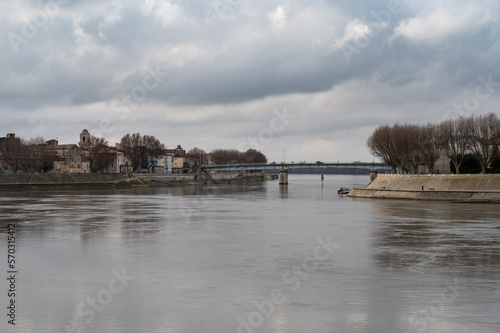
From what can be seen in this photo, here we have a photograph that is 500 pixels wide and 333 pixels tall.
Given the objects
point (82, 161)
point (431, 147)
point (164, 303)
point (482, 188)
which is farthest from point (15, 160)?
point (164, 303)

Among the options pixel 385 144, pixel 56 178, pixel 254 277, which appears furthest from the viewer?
pixel 56 178

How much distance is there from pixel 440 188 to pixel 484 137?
1369 cm

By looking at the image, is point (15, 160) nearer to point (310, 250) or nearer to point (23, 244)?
point (23, 244)

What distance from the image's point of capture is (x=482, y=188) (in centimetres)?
8675

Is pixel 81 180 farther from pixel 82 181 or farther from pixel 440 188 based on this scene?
pixel 440 188

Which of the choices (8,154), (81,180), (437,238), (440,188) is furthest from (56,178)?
(437,238)

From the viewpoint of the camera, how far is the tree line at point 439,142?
97625mm

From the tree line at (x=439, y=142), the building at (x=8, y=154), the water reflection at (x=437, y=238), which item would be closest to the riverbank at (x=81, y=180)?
the building at (x=8, y=154)

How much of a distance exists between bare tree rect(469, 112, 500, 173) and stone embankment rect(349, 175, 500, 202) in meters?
7.85

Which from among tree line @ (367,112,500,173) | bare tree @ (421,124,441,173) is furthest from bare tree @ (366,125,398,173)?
bare tree @ (421,124,441,173)

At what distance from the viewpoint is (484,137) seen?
97.6 meters

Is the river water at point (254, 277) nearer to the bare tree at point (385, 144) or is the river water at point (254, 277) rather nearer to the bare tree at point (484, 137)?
the bare tree at point (484, 137)

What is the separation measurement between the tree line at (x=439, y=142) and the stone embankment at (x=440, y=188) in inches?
299

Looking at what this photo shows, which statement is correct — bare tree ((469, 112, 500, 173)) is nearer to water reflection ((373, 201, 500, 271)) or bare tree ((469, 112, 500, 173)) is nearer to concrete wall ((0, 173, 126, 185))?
water reflection ((373, 201, 500, 271))
